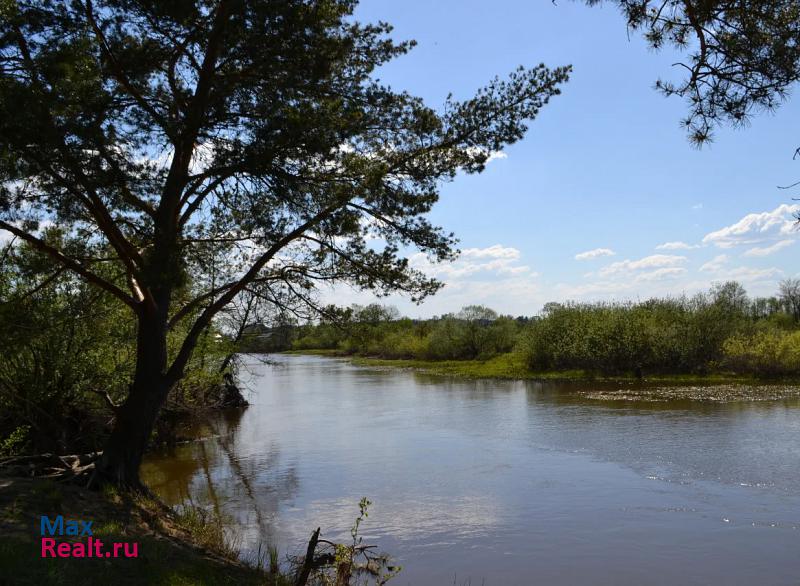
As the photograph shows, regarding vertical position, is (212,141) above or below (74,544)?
above

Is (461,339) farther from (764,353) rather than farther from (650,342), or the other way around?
(764,353)

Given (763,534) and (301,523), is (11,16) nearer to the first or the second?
(301,523)

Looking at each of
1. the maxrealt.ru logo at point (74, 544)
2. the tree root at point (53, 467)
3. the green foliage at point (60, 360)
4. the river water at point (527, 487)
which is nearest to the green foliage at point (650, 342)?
the river water at point (527, 487)

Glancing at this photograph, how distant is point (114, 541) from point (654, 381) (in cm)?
3647

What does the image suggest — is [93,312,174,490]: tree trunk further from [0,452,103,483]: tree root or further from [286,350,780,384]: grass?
[286,350,780,384]: grass

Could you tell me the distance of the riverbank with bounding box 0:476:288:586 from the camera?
543cm

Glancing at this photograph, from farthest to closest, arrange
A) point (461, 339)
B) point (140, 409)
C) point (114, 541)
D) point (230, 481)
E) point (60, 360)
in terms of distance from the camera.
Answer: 1. point (461, 339)
2. point (230, 481)
3. point (60, 360)
4. point (140, 409)
5. point (114, 541)

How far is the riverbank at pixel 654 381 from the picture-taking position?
29.7 metres

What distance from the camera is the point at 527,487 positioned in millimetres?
14180

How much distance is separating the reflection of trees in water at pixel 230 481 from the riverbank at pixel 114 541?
88.1 inches

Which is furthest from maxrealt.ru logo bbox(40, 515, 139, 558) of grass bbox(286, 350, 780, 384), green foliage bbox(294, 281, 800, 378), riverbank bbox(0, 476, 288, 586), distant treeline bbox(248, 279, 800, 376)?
grass bbox(286, 350, 780, 384)

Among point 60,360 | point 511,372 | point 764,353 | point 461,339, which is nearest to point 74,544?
point 60,360

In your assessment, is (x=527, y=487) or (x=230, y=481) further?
(x=230, y=481)

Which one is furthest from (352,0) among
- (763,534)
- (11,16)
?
(763,534)
